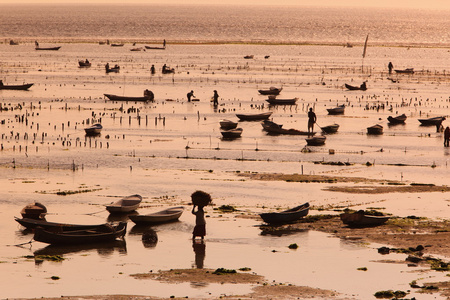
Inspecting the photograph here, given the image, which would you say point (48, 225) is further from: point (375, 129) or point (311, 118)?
point (375, 129)

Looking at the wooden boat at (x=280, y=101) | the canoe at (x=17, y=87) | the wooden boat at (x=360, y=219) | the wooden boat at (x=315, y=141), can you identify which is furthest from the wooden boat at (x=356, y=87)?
the wooden boat at (x=360, y=219)

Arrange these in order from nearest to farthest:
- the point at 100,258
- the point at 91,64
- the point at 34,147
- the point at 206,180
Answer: the point at 100,258
the point at 206,180
the point at 34,147
the point at 91,64

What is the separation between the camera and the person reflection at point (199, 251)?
25.0 metres

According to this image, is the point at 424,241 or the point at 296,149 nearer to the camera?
the point at 424,241

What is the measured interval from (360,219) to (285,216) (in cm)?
280

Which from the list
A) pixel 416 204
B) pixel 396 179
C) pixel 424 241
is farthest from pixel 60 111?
pixel 424 241

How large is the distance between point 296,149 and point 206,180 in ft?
38.6

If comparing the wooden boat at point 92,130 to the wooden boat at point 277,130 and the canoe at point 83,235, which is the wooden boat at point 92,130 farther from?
the canoe at point 83,235

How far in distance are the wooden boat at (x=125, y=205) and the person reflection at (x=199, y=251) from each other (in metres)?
5.02

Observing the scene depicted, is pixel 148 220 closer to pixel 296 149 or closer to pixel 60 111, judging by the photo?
pixel 296 149

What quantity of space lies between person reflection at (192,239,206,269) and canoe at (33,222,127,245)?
2.63m

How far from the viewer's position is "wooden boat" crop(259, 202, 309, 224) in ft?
97.9

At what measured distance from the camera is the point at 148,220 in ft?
99.0

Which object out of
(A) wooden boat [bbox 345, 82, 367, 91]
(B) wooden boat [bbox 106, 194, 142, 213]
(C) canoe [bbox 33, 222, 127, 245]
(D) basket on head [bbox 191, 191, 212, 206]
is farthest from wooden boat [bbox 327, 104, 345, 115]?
(D) basket on head [bbox 191, 191, 212, 206]
